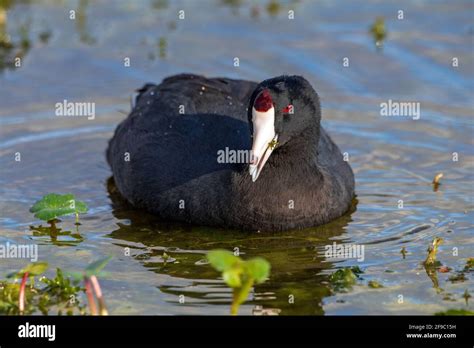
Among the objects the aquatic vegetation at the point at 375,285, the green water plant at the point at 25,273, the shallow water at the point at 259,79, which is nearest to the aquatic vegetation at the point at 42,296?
the green water plant at the point at 25,273

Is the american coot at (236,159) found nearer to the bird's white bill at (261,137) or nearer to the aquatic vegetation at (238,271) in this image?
the bird's white bill at (261,137)

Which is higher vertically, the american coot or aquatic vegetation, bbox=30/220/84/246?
the american coot

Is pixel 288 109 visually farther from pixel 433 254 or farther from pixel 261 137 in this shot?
pixel 433 254

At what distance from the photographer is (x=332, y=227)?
8.68 meters

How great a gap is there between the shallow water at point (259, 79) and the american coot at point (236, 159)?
0.58 ft

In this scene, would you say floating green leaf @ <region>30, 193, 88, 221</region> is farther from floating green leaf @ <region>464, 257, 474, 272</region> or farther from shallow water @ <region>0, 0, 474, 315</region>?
floating green leaf @ <region>464, 257, 474, 272</region>

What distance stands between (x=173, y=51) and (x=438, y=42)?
2965 millimetres

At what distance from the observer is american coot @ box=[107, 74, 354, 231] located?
8008 mm

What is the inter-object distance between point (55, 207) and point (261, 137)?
1.82 metres

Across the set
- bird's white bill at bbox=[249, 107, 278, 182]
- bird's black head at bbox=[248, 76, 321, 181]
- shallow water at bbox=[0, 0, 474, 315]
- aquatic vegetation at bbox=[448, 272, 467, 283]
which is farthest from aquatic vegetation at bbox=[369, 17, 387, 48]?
aquatic vegetation at bbox=[448, 272, 467, 283]

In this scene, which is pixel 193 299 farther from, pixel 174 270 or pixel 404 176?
pixel 404 176

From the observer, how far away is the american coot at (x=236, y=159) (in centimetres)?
801

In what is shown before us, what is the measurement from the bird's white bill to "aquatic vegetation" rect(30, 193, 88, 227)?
1.50 meters
